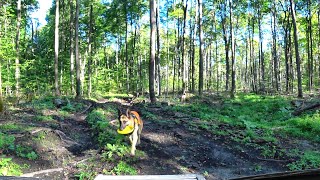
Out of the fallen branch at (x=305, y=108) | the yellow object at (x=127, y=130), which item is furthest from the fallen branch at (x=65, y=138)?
the fallen branch at (x=305, y=108)

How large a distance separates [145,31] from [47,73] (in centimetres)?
1811

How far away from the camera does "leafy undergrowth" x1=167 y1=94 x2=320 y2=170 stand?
9.26 metres

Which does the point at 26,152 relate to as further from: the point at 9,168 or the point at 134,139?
the point at 134,139

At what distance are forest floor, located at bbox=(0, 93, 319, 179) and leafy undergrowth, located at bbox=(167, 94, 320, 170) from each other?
0.11 meters

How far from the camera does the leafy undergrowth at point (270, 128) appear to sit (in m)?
9.26

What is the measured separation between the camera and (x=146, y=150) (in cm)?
862

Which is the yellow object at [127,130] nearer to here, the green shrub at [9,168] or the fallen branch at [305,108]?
the green shrub at [9,168]

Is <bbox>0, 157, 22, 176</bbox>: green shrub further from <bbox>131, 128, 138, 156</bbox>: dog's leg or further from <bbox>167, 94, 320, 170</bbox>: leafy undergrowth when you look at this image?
<bbox>167, 94, 320, 170</bbox>: leafy undergrowth

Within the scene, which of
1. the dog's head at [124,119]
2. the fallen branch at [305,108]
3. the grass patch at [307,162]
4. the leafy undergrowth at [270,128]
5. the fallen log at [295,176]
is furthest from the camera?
the fallen branch at [305,108]

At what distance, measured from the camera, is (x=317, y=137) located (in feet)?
37.0

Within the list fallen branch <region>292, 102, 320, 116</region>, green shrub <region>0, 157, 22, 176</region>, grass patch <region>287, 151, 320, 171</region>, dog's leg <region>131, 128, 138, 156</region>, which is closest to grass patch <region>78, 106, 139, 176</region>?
dog's leg <region>131, 128, 138, 156</region>

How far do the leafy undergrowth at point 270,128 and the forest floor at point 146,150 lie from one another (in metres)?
0.11

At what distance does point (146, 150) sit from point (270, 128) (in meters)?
6.97

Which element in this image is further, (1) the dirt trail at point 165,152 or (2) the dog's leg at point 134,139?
(2) the dog's leg at point 134,139
